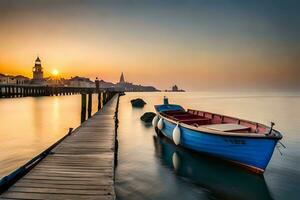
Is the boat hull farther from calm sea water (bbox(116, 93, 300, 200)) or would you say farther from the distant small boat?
calm sea water (bbox(116, 93, 300, 200))

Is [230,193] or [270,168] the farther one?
[270,168]

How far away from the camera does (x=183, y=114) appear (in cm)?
2102

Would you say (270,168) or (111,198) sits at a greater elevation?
(111,198)

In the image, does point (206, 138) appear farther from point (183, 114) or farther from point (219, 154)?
point (183, 114)

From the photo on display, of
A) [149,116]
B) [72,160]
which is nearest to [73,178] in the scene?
[72,160]

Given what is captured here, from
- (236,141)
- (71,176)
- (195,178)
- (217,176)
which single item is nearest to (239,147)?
(236,141)

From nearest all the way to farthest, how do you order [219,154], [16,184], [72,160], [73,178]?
1. [16,184]
2. [73,178]
3. [72,160]
4. [219,154]

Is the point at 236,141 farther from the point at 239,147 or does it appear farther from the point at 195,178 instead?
the point at 195,178

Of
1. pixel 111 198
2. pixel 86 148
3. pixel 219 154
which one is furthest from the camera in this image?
pixel 219 154

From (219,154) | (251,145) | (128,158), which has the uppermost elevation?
(251,145)

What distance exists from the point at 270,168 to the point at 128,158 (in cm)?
753

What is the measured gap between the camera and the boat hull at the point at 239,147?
10.1m

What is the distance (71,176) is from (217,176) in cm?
679

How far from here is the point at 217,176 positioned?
11016 mm
